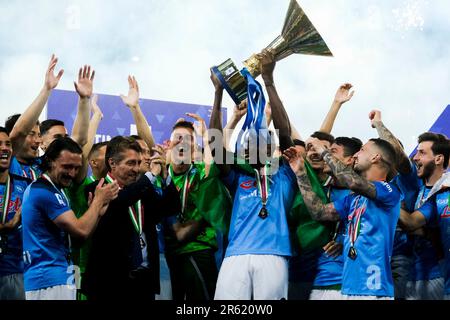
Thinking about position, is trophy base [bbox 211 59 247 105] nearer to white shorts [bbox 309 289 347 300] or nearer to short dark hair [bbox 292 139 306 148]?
short dark hair [bbox 292 139 306 148]

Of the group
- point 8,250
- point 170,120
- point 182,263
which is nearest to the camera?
point 8,250

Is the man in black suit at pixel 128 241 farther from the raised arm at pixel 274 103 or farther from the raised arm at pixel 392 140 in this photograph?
the raised arm at pixel 392 140

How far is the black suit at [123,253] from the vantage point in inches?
165

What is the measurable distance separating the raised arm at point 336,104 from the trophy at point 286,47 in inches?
36.2

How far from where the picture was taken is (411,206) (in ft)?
16.9

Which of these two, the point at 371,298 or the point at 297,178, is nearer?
the point at 371,298

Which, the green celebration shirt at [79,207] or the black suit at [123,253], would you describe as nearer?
the black suit at [123,253]

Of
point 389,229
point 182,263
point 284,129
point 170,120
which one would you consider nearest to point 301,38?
point 284,129

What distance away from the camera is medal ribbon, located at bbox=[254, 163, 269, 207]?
446cm

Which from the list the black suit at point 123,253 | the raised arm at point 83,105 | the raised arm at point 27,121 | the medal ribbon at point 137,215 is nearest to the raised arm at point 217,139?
the black suit at point 123,253

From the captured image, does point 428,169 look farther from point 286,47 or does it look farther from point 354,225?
point 286,47

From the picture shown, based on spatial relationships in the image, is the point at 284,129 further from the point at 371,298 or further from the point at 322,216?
the point at 371,298
